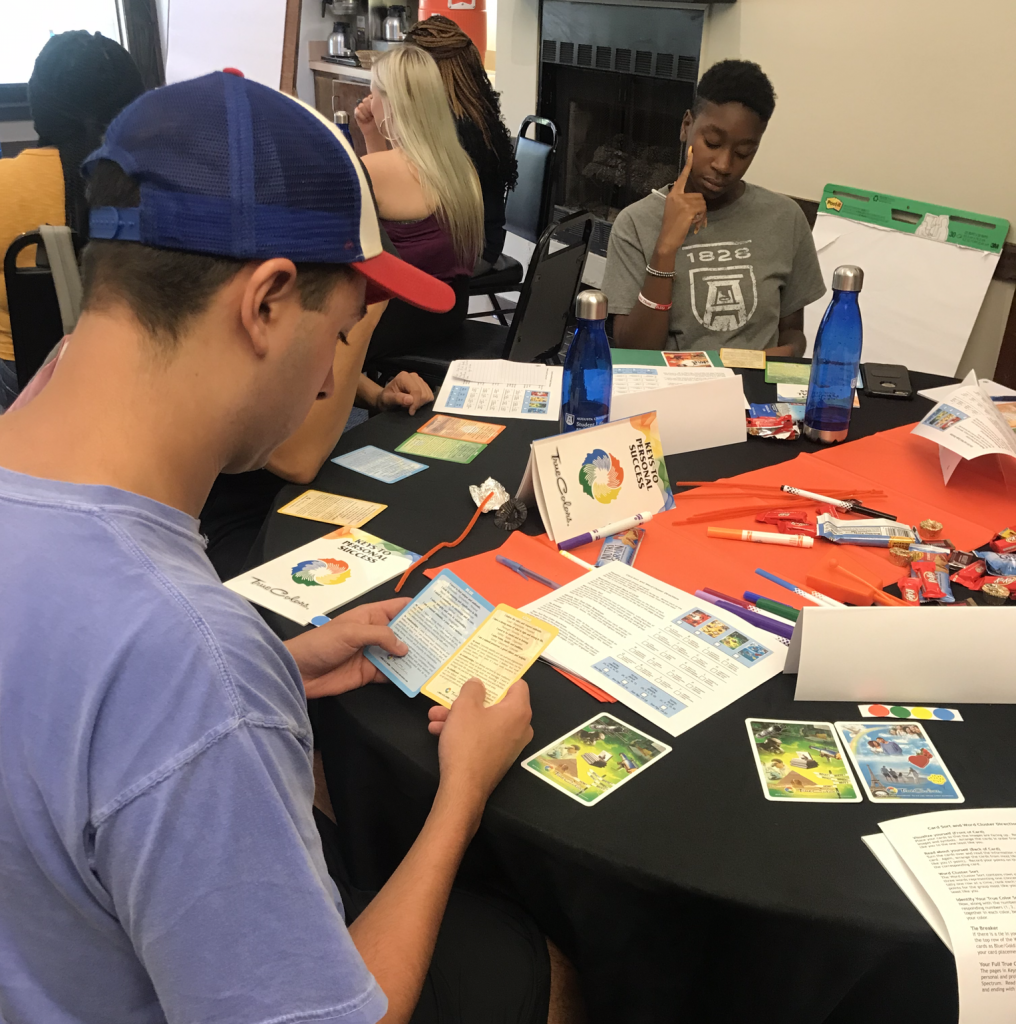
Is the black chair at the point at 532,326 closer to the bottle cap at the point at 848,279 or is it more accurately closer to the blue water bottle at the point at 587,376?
the blue water bottle at the point at 587,376

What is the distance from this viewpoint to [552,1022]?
114cm

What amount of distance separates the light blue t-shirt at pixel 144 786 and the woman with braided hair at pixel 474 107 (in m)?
2.86

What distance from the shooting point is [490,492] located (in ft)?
4.56

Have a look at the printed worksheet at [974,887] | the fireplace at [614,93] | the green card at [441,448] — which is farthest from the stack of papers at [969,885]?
the fireplace at [614,93]

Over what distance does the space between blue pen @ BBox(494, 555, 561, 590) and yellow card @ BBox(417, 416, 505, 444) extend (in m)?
0.45

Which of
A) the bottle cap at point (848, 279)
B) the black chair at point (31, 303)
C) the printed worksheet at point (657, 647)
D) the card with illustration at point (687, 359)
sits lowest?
the printed worksheet at point (657, 647)

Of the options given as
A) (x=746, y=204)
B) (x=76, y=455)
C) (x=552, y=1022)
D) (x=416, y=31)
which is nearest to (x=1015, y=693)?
(x=552, y=1022)

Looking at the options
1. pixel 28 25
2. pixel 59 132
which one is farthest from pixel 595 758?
pixel 28 25

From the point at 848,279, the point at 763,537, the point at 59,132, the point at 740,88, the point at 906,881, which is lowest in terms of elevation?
the point at 906,881

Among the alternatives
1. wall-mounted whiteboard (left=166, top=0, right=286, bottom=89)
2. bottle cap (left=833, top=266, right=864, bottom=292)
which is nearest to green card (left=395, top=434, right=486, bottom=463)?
bottle cap (left=833, top=266, right=864, bottom=292)

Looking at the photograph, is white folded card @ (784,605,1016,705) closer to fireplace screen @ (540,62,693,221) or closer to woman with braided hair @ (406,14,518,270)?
woman with braided hair @ (406,14,518,270)

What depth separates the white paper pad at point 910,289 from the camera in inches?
118

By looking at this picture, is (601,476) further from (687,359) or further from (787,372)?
(787,372)

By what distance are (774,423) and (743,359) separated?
0.38 meters
